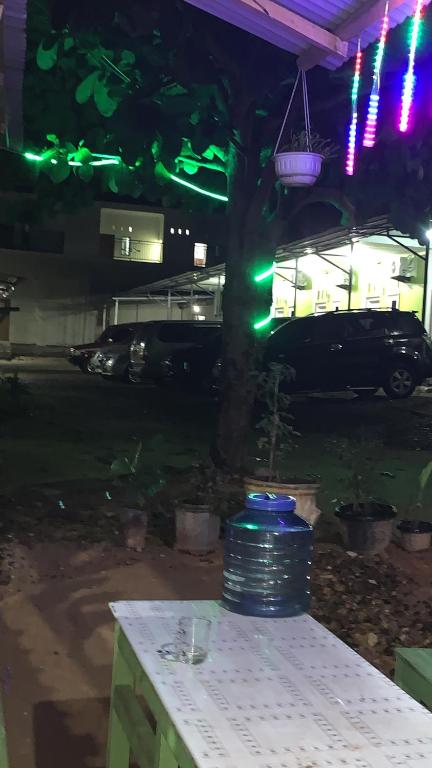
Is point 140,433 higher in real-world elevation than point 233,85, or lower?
lower

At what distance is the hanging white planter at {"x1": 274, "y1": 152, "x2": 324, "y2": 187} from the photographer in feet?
16.9

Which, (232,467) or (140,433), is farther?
(140,433)

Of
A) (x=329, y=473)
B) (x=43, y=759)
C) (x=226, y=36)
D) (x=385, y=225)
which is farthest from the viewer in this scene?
(x=385, y=225)

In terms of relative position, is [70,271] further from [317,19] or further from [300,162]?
[317,19]

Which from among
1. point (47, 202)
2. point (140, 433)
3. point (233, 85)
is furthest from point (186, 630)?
point (140, 433)

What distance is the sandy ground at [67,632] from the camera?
3215 millimetres

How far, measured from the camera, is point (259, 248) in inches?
281

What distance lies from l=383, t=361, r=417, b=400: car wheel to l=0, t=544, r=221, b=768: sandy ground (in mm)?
10477

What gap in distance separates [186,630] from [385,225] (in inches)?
527

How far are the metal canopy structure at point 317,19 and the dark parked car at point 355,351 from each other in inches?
407

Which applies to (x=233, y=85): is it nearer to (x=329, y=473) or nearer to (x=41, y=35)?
(x=41, y=35)

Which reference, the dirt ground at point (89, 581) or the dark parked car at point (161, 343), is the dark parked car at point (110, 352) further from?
the dirt ground at point (89, 581)

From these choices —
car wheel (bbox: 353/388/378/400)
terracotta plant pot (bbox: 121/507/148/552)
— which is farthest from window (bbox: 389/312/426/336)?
terracotta plant pot (bbox: 121/507/148/552)

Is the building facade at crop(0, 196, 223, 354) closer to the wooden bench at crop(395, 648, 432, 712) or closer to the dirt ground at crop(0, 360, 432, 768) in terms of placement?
the dirt ground at crop(0, 360, 432, 768)
